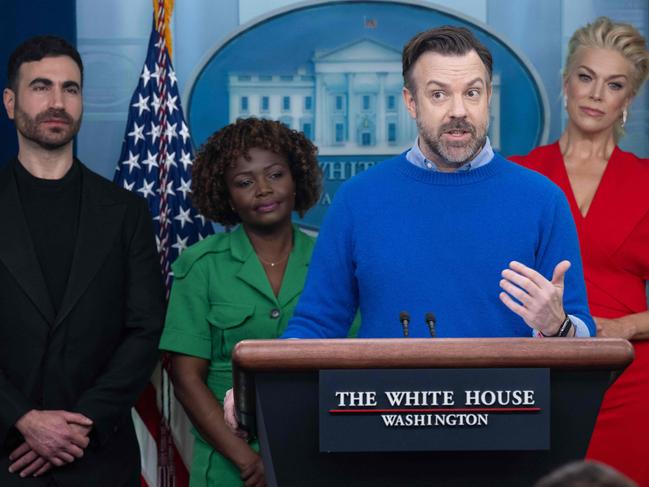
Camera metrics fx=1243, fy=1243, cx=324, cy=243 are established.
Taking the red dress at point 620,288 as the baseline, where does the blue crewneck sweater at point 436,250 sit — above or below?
above

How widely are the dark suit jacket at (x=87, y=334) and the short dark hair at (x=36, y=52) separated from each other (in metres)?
0.34

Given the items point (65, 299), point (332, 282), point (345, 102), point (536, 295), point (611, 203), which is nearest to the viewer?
point (536, 295)

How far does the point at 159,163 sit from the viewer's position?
4430 mm

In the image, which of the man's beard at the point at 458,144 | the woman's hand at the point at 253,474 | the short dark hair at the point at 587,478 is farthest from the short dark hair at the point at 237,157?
the short dark hair at the point at 587,478

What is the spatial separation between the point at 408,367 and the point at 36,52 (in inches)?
92.9

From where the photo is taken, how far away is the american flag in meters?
4.38

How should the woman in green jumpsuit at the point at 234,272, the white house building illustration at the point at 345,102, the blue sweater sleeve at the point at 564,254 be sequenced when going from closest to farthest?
1. the blue sweater sleeve at the point at 564,254
2. the woman in green jumpsuit at the point at 234,272
3. the white house building illustration at the point at 345,102

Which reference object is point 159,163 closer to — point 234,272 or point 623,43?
point 234,272

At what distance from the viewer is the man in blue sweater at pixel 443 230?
2432mm

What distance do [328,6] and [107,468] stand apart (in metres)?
1.94

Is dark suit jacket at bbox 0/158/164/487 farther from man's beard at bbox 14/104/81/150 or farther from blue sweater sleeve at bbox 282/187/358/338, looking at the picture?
blue sweater sleeve at bbox 282/187/358/338

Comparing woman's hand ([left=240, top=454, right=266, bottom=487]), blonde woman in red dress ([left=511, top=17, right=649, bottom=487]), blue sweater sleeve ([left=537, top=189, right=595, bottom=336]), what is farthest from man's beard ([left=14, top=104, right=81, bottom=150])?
blue sweater sleeve ([left=537, top=189, right=595, bottom=336])

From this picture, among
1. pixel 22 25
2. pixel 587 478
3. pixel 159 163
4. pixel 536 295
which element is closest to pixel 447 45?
pixel 536 295

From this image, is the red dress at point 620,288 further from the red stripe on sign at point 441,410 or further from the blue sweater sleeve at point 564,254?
the red stripe on sign at point 441,410
